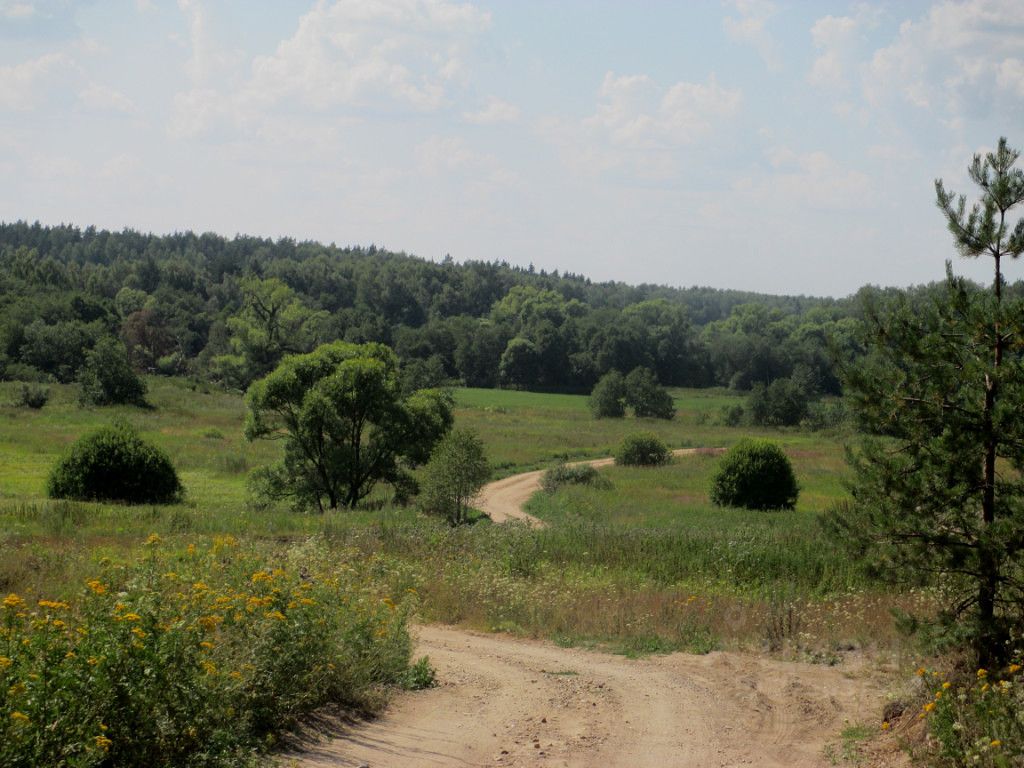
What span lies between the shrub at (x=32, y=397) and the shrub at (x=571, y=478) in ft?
116

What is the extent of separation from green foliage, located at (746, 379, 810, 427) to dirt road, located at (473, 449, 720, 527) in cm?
3282

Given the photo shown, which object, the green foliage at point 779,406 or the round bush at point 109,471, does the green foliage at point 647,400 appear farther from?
the round bush at point 109,471

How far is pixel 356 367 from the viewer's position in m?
31.7

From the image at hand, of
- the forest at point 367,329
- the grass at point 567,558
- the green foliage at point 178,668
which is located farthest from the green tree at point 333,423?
the forest at point 367,329

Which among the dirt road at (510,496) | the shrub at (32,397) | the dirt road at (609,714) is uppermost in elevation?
the shrub at (32,397)

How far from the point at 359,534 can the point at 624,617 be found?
849cm

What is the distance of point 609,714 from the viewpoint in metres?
9.27

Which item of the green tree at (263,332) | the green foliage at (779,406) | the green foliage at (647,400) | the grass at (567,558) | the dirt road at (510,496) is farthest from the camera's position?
the green tree at (263,332)

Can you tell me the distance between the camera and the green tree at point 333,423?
31688 mm

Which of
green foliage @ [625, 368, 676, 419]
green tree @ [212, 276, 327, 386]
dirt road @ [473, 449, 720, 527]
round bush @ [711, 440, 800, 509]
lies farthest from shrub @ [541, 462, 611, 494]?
green tree @ [212, 276, 327, 386]

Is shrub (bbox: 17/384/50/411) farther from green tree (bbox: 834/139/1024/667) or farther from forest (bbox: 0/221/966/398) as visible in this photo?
green tree (bbox: 834/139/1024/667)

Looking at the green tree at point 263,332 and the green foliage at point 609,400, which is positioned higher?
the green tree at point 263,332

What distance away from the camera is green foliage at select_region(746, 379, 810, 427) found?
80.8 meters

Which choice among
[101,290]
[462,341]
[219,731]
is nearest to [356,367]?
[219,731]
